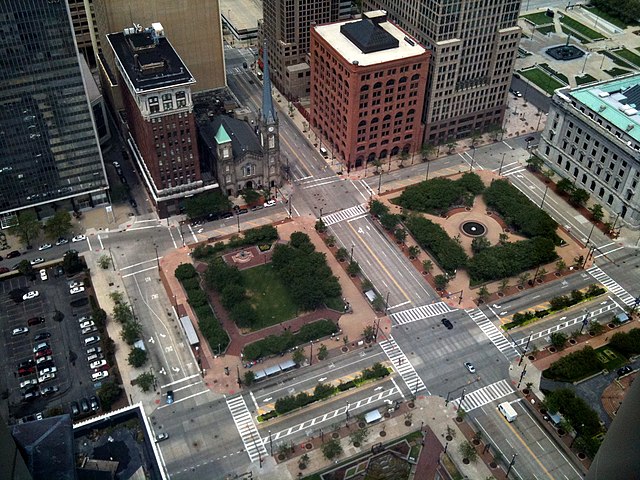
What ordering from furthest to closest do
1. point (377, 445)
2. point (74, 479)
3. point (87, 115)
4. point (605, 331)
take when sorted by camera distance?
1. point (87, 115)
2. point (605, 331)
3. point (377, 445)
4. point (74, 479)

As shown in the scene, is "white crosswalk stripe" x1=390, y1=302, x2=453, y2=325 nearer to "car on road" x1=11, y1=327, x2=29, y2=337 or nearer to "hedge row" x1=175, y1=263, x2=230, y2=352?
"hedge row" x1=175, y1=263, x2=230, y2=352

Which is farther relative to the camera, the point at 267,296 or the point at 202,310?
the point at 267,296

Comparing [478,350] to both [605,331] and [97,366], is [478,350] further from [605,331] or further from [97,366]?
[97,366]

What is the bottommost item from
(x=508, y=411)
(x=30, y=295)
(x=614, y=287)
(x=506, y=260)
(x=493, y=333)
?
(x=493, y=333)

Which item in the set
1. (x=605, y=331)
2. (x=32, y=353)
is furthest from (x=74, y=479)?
(x=605, y=331)

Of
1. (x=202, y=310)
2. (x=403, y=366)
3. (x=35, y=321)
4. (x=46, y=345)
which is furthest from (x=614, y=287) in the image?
(x=35, y=321)

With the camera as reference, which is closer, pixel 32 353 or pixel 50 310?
pixel 32 353

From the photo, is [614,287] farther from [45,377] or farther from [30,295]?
[30,295]
